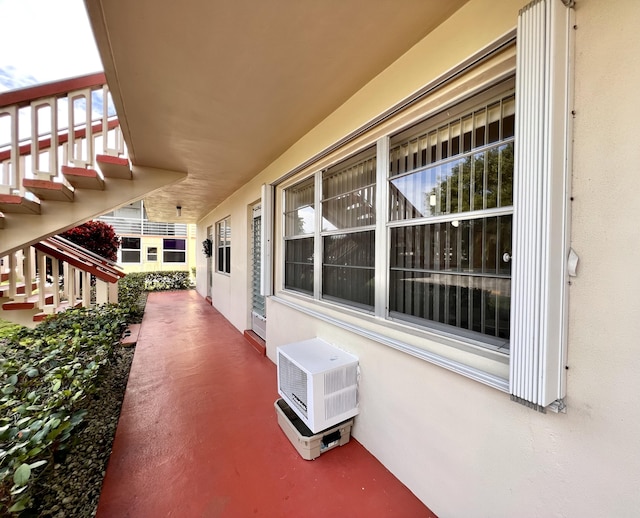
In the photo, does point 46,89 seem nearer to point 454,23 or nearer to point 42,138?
point 42,138

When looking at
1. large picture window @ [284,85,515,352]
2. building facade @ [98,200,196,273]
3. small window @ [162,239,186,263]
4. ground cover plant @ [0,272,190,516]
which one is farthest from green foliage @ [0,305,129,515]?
small window @ [162,239,186,263]

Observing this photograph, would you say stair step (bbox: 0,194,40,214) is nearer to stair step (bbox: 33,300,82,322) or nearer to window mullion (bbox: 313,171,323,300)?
stair step (bbox: 33,300,82,322)

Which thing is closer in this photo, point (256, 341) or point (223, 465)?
point (223, 465)

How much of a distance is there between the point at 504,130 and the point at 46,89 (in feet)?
12.9

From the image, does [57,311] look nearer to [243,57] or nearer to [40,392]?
[40,392]

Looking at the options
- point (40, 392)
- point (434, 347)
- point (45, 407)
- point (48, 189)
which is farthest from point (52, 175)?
point (434, 347)

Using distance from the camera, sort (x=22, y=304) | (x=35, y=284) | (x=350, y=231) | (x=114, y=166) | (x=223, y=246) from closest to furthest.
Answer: (x=350, y=231) → (x=114, y=166) → (x=22, y=304) → (x=35, y=284) → (x=223, y=246)

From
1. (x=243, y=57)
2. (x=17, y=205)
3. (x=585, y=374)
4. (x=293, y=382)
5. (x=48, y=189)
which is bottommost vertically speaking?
(x=293, y=382)

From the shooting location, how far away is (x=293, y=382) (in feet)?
6.93

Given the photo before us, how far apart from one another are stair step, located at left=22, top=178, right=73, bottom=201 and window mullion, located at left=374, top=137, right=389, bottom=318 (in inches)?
131

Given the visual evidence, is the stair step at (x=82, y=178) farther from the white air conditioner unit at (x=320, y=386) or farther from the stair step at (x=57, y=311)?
the white air conditioner unit at (x=320, y=386)

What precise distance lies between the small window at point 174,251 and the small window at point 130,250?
123 cm

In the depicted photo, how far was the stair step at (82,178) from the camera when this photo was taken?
289 centimetres

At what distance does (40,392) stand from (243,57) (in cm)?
238
